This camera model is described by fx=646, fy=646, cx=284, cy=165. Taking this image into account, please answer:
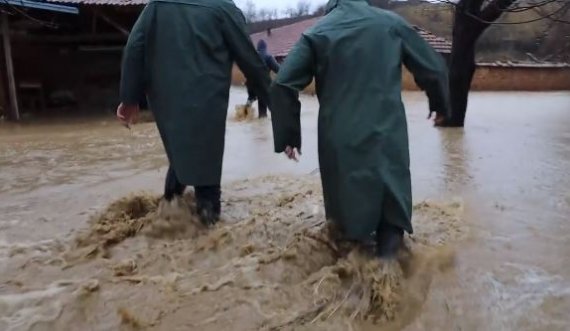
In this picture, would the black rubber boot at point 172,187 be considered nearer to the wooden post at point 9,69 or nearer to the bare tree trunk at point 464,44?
the bare tree trunk at point 464,44

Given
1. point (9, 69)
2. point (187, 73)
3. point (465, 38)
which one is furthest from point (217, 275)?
point (9, 69)

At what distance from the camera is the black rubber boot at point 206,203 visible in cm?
397

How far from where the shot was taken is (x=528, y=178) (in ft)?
19.0

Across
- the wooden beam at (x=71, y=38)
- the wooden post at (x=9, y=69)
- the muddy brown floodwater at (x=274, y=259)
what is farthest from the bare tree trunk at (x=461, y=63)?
the wooden post at (x=9, y=69)

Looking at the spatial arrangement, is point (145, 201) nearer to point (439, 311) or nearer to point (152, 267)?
point (152, 267)

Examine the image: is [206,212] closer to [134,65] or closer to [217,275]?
[217,275]

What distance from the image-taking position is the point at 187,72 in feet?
12.2

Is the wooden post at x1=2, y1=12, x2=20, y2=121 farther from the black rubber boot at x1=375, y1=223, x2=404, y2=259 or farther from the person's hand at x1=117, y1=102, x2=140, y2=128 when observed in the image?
the black rubber boot at x1=375, y1=223, x2=404, y2=259

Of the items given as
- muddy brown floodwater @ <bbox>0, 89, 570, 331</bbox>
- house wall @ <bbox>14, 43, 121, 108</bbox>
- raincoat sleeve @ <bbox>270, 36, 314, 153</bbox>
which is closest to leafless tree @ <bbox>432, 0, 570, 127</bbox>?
muddy brown floodwater @ <bbox>0, 89, 570, 331</bbox>

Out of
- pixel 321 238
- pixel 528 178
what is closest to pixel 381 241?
pixel 321 238

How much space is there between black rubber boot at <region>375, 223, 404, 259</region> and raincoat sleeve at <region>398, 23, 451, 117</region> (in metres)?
0.71

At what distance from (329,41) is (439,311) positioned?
4.45 feet

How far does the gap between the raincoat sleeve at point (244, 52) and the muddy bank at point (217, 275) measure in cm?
85

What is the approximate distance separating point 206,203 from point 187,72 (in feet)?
2.68
